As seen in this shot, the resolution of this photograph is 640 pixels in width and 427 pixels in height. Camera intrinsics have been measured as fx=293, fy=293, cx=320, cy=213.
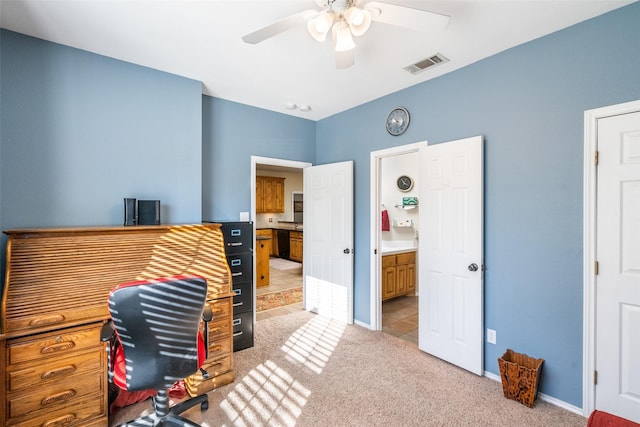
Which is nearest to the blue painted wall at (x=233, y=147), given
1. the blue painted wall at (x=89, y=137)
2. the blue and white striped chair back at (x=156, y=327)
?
the blue painted wall at (x=89, y=137)

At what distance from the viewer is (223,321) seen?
2.45m

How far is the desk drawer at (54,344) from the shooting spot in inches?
65.1

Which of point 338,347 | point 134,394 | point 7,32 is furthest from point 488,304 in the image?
point 7,32

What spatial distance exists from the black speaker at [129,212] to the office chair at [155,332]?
98 cm

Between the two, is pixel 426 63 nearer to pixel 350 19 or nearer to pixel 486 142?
pixel 486 142

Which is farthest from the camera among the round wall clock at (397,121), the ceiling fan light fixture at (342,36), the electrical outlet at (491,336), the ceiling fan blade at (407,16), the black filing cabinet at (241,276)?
the round wall clock at (397,121)

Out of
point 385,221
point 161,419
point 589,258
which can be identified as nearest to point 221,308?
point 161,419

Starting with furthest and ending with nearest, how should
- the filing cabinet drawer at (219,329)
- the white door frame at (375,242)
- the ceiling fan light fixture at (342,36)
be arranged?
the white door frame at (375,242) → the filing cabinet drawer at (219,329) → the ceiling fan light fixture at (342,36)

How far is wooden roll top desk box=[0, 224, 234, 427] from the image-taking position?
1.67m

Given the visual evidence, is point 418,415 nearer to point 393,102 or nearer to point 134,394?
point 134,394

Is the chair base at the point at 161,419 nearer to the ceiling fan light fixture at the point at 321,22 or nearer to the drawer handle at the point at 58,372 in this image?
the drawer handle at the point at 58,372

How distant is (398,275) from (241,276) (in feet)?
8.11

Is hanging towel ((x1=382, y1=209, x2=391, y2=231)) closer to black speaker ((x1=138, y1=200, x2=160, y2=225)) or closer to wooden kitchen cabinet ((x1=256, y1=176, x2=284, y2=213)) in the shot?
black speaker ((x1=138, y1=200, x2=160, y2=225))

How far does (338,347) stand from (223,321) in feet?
4.21
